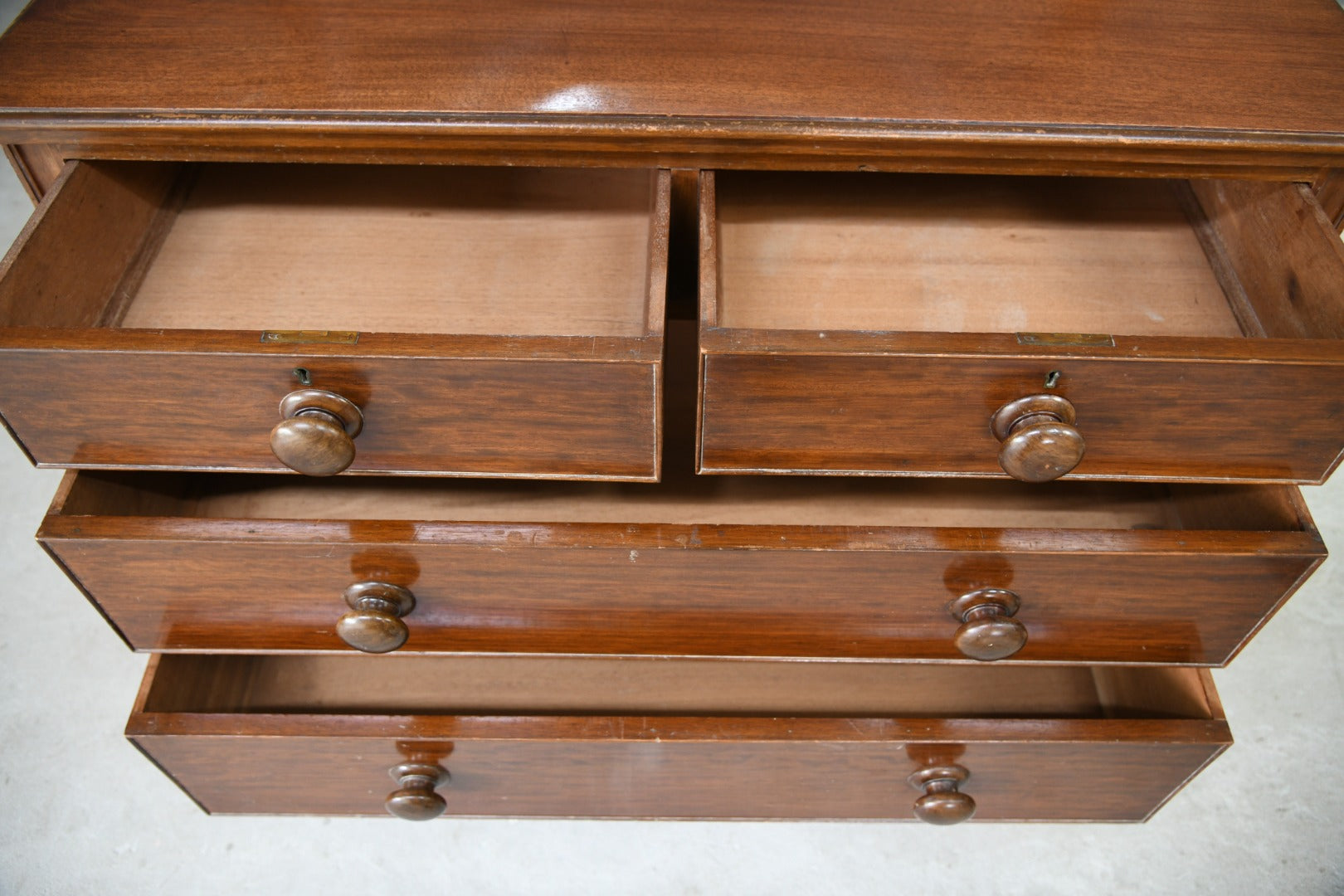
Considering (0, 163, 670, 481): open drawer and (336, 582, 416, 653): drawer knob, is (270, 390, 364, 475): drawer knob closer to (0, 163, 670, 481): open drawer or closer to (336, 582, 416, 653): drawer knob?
(0, 163, 670, 481): open drawer

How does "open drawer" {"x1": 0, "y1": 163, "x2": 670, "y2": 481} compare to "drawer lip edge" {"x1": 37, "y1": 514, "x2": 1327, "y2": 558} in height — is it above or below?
above

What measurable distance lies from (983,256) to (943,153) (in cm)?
14

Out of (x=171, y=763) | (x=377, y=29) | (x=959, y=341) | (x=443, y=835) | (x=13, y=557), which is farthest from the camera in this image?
(x=13, y=557)

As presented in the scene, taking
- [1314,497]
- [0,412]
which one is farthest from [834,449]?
[1314,497]

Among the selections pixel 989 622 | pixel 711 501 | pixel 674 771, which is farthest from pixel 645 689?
pixel 989 622

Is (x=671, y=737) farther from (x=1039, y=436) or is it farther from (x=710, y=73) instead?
(x=710, y=73)

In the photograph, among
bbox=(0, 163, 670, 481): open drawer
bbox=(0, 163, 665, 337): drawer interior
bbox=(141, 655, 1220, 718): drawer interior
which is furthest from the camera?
bbox=(141, 655, 1220, 718): drawer interior

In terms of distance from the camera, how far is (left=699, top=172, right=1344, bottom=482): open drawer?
22.0 inches

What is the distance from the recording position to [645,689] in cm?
90

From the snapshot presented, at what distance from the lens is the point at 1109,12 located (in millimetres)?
697

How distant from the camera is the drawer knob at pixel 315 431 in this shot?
0.57 meters

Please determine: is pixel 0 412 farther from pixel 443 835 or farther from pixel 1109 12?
pixel 1109 12

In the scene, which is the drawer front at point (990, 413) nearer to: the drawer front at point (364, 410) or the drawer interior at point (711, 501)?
the drawer front at point (364, 410)

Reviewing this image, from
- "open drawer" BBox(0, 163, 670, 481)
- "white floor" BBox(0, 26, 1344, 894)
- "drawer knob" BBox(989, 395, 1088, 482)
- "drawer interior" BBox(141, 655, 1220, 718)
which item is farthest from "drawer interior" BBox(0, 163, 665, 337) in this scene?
"white floor" BBox(0, 26, 1344, 894)
